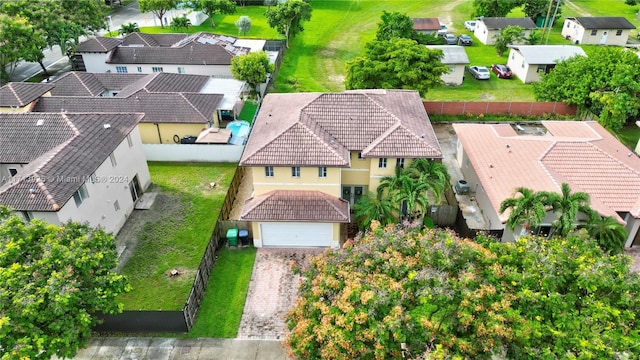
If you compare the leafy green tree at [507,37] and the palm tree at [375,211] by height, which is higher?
the leafy green tree at [507,37]

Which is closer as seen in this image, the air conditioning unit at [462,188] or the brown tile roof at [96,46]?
the air conditioning unit at [462,188]

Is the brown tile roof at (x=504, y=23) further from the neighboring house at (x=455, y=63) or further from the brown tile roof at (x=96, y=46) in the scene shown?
the brown tile roof at (x=96, y=46)

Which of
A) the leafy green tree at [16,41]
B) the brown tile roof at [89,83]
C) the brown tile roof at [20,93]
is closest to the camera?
the brown tile roof at [20,93]

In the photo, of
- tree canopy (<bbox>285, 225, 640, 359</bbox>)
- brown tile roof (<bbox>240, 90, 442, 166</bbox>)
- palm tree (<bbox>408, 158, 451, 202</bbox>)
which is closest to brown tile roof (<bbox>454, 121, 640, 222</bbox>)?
palm tree (<bbox>408, 158, 451, 202</bbox>)

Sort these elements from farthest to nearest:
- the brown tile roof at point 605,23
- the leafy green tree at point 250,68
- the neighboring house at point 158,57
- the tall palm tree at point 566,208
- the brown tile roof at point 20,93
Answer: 1. the brown tile roof at point 605,23
2. the neighboring house at point 158,57
3. the leafy green tree at point 250,68
4. the brown tile roof at point 20,93
5. the tall palm tree at point 566,208

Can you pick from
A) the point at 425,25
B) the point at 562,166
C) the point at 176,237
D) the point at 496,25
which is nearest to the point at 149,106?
the point at 176,237

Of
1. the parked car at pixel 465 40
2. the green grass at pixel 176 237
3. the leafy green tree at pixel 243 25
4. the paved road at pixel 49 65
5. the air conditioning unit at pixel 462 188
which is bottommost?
the green grass at pixel 176 237

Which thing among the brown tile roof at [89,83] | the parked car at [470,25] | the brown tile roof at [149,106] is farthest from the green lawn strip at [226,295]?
the parked car at [470,25]
